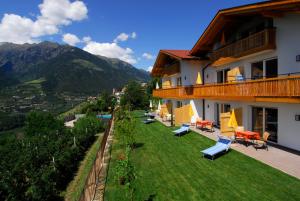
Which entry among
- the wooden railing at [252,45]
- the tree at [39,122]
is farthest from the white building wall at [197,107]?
the tree at [39,122]

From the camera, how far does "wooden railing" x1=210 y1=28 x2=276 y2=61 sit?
1495cm

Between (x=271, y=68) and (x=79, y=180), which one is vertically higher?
(x=271, y=68)

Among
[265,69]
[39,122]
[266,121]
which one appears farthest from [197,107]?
[39,122]

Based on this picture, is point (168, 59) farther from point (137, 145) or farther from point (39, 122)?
point (39, 122)

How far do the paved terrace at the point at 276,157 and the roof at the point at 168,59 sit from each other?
13.0 m

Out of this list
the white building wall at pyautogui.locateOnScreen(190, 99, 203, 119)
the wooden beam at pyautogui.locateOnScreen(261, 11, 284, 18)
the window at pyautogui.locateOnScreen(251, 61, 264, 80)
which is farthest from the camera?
the white building wall at pyautogui.locateOnScreen(190, 99, 203, 119)

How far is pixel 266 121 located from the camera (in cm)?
1639

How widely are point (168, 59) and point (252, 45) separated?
19.5 m

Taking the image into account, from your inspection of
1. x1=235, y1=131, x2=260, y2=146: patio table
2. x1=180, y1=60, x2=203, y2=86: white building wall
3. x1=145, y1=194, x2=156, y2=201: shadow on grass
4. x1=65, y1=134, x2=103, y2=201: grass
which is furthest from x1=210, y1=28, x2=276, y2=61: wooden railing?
x1=65, y1=134, x2=103, y2=201: grass

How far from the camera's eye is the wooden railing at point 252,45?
1495cm

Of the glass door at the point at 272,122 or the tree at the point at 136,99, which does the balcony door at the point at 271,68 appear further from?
the tree at the point at 136,99

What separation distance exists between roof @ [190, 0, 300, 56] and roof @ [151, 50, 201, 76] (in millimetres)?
1361

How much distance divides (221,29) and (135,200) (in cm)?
1662

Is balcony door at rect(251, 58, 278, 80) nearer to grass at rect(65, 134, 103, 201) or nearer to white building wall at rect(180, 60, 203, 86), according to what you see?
white building wall at rect(180, 60, 203, 86)
